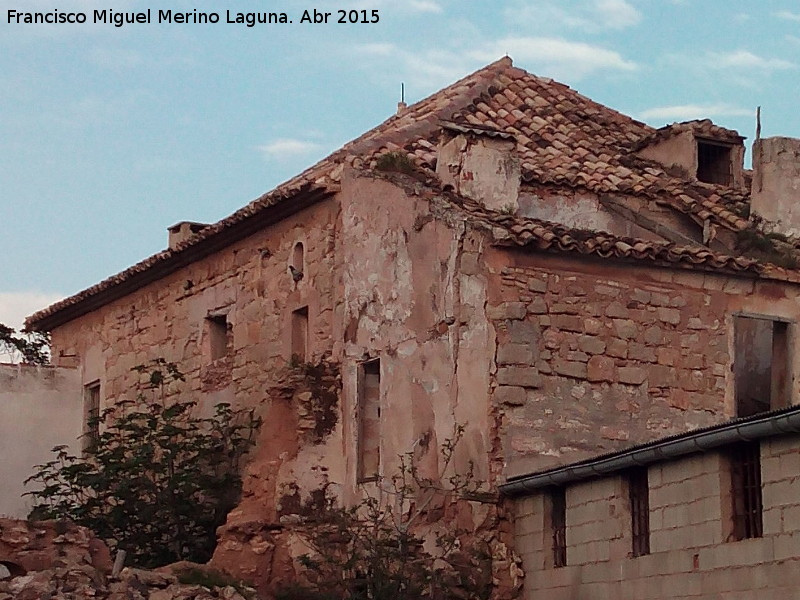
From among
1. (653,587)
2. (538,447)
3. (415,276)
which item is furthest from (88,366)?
(653,587)

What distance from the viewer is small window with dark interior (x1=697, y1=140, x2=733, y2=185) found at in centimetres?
1894

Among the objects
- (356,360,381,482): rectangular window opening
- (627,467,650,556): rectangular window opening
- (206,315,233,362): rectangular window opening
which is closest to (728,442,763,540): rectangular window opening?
(627,467,650,556): rectangular window opening

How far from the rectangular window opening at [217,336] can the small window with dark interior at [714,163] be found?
18.3 feet

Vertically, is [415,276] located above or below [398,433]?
above

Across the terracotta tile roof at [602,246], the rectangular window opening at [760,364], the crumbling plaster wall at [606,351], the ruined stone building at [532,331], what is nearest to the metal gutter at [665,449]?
the ruined stone building at [532,331]

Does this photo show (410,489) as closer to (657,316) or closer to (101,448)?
(657,316)

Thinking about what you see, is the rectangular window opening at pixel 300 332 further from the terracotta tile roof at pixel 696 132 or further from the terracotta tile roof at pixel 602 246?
the terracotta tile roof at pixel 696 132

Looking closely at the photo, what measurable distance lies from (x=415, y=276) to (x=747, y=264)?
3055mm

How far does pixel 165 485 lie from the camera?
18.4 meters

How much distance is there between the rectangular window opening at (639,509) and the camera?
13055mm

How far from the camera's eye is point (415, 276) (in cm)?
1600

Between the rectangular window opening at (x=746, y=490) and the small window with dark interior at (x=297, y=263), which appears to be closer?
the rectangular window opening at (x=746, y=490)

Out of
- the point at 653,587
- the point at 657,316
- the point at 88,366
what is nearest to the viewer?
the point at 653,587

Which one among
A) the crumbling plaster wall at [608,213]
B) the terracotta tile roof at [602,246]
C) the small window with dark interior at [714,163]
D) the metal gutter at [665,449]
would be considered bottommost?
the metal gutter at [665,449]
